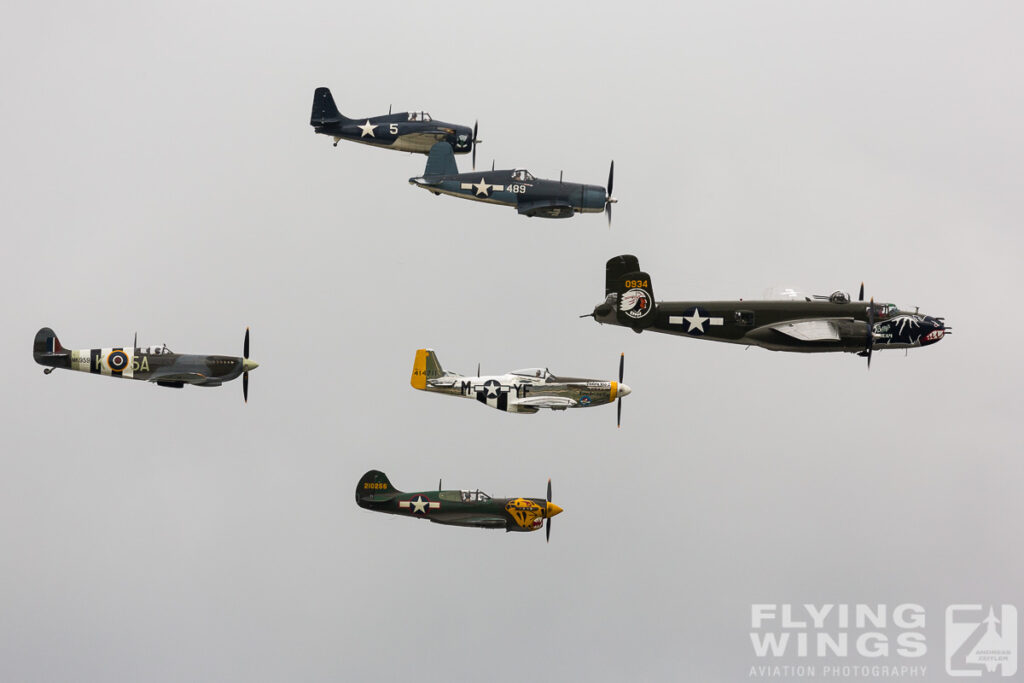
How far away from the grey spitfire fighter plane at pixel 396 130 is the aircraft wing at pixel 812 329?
19.3 meters

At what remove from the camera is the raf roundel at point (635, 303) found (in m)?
84.0

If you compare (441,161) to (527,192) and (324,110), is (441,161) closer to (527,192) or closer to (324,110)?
(527,192)

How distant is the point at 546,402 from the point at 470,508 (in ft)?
20.4

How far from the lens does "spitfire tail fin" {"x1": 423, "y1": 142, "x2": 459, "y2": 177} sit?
91.1 meters

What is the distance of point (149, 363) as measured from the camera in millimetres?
87438

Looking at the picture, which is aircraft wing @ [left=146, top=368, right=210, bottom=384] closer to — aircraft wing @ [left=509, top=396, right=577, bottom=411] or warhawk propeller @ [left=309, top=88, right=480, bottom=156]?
aircraft wing @ [left=509, top=396, right=577, bottom=411]

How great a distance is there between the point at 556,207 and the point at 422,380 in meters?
10.2

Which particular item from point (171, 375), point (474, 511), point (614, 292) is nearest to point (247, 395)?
point (171, 375)

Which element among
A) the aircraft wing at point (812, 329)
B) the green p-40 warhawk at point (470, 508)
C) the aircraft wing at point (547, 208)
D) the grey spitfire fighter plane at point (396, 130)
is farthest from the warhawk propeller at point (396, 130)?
the aircraft wing at point (812, 329)

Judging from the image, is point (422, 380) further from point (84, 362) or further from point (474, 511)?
point (84, 362)

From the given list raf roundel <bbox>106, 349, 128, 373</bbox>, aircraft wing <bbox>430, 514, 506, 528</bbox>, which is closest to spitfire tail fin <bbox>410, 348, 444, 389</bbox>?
aircraft wing <bbox>430, 514, 506, 528</bbox>

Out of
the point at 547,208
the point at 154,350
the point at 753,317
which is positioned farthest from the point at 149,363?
the point at 753,317

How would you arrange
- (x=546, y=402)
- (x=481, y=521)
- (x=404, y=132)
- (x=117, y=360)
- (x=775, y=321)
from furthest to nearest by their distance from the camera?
(x=404, y=132), (x=117, y=360), (x=481, y=521), (x=546, y=402), (x=775, y=321)

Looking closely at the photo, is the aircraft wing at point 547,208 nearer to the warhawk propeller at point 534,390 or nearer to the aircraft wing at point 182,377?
the warhawk propeller at point 534,390
